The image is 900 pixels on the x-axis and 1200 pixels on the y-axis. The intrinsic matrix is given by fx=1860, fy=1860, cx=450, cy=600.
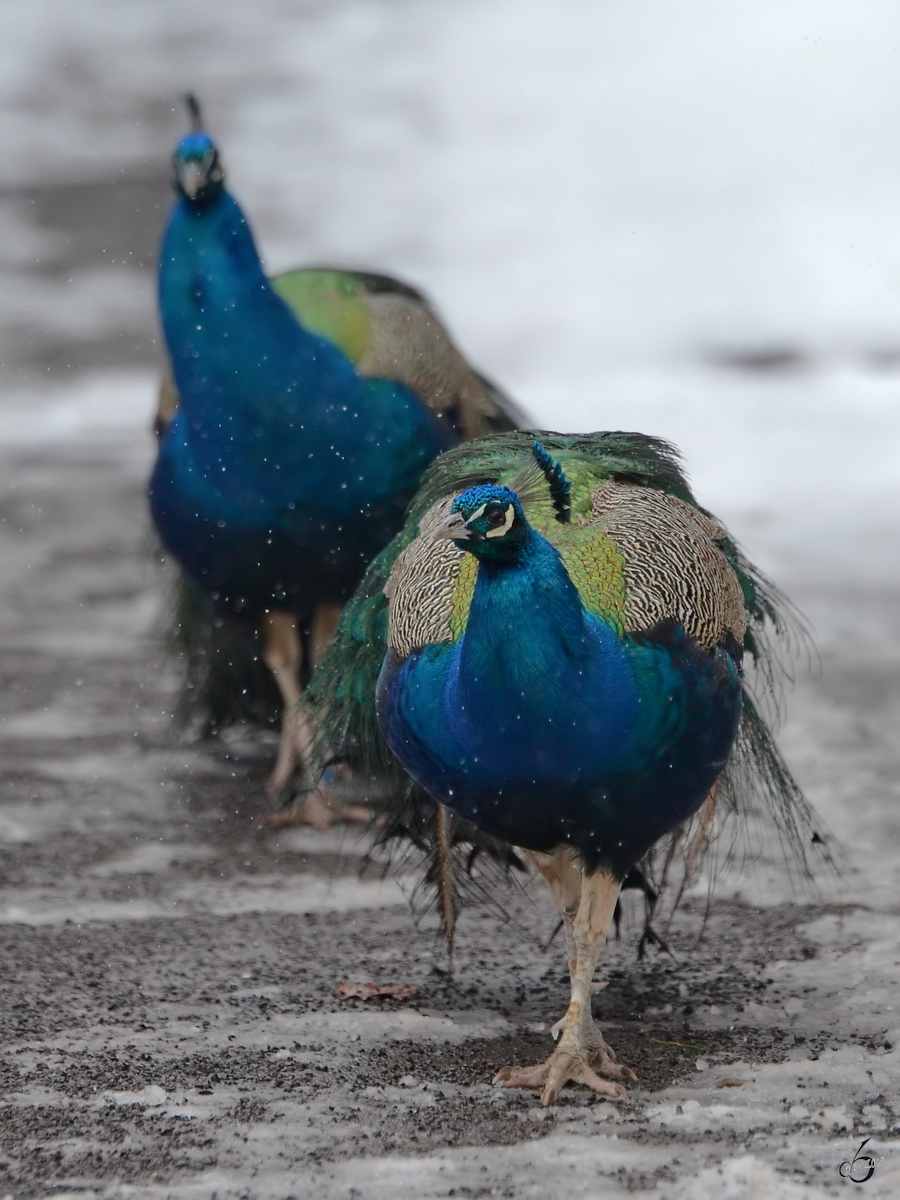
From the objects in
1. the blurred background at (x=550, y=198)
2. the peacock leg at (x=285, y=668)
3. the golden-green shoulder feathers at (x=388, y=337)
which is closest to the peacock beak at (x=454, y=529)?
the golden-green shoulder feathers at (x=388, y=337)

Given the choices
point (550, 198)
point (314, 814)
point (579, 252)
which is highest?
point (550, 198)

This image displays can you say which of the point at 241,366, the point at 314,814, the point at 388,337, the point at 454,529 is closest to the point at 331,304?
the point at 388,337

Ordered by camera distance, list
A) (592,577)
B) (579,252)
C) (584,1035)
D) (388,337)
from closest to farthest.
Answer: (592,577) → (584,1035) → (388,337) → (579,252)

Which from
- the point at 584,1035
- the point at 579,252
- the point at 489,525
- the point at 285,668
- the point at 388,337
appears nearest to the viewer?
the point at 489,525

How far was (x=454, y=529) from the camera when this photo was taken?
301 cm

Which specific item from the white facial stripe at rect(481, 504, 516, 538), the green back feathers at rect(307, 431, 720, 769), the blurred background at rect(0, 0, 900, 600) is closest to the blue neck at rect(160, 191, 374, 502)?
the green back feathers at rect(307, 431, 720, 769)

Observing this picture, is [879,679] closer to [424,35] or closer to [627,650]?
[627,650]

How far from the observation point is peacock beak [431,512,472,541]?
2.99 m

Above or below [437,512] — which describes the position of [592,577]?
below

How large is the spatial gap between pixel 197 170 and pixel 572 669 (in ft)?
7.49

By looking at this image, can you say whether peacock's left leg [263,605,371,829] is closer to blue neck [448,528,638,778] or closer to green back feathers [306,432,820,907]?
green back feathers [306,432,820,907]

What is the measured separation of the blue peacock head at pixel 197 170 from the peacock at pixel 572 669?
1.38 m

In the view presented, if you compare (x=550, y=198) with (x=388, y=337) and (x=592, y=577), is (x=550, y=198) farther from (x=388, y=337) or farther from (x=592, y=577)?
(x=592, y=577)

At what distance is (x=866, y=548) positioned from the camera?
732 centimetres
